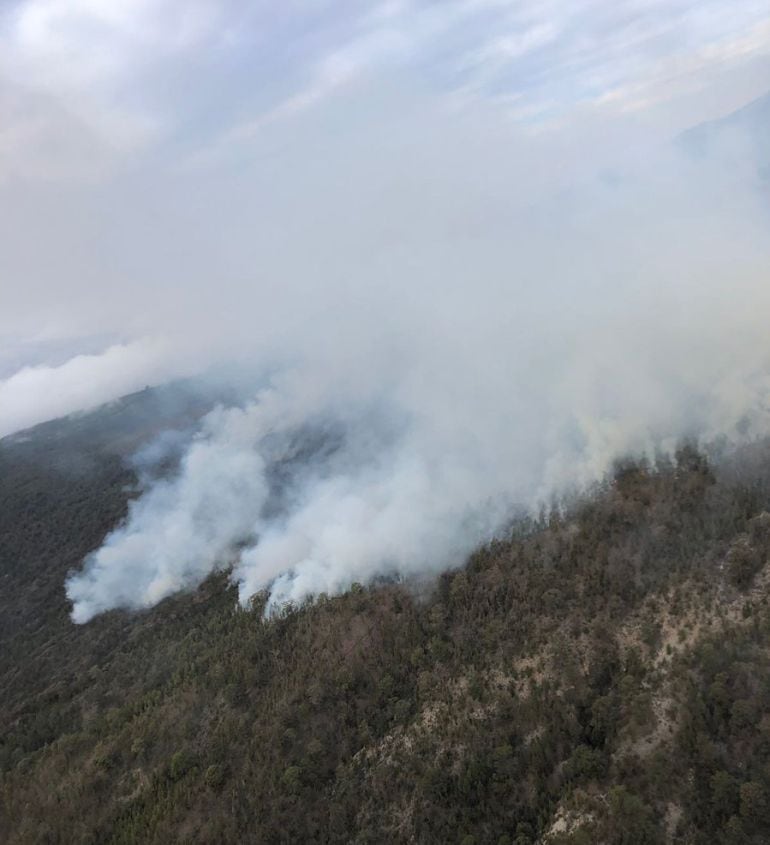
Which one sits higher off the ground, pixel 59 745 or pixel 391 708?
pixel 59 745

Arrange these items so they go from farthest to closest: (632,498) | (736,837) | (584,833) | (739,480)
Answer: (632,498), (739,480), (584,833), (736,837)

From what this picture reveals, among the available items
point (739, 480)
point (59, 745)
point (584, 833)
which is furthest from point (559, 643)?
point (59, 745)

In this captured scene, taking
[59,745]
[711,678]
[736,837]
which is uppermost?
[59,745]

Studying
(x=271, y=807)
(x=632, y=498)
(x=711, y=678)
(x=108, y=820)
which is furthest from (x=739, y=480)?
(x=108, y=820)

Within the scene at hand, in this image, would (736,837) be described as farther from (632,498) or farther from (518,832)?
(632,498)

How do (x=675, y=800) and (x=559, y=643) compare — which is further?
(x=559, y=643)

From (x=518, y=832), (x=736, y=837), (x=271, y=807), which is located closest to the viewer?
(x=736, y=837)

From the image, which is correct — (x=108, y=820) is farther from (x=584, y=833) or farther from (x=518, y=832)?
(x=584, y=833)
